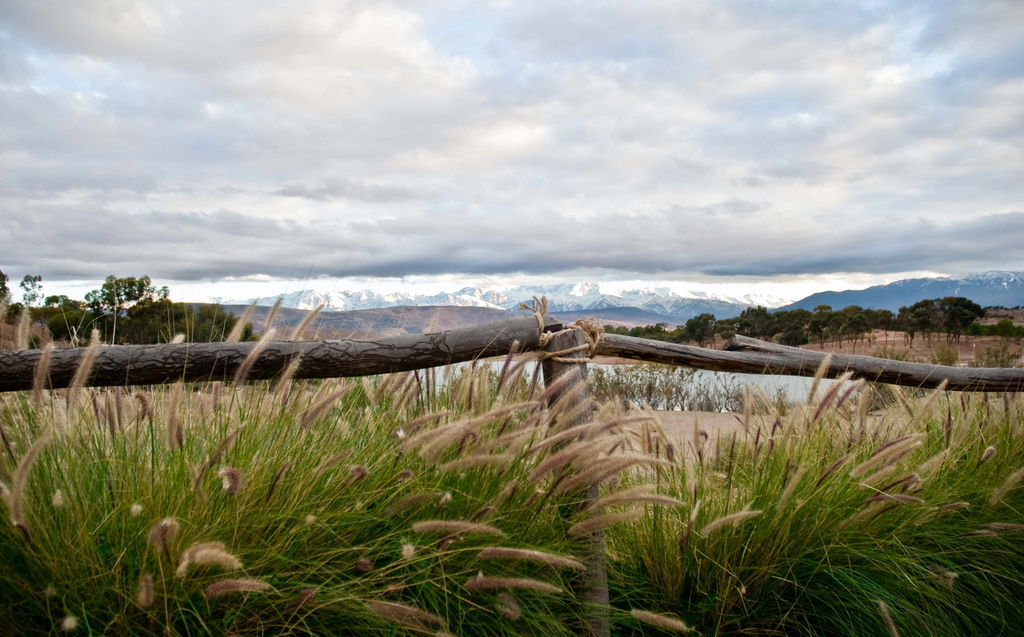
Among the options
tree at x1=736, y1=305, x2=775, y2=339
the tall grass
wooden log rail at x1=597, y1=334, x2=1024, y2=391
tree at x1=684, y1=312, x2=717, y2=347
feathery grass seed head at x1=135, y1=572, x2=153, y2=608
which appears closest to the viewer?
feathery grass seed head at x1=135, y1=572, x2=153, y2=608

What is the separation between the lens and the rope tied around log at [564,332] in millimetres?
3127

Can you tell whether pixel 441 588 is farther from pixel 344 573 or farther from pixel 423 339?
pixel 423 339

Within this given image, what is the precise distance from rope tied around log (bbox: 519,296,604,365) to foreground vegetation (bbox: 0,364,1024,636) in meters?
0.31

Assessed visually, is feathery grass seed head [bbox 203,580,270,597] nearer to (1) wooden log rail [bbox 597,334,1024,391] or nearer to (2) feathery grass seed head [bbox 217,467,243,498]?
(2) feathery grass seed head [bbox 217,467,243,498]

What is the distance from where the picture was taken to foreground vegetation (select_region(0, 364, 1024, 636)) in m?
1.90

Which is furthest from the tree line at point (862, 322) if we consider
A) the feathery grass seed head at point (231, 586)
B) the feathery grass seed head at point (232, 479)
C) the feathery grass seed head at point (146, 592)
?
the feathery grass seed head at point (146, 592)

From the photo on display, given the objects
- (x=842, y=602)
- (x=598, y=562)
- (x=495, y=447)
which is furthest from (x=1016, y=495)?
(x=495, y=447)

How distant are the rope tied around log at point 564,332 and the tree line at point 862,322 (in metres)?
30.3

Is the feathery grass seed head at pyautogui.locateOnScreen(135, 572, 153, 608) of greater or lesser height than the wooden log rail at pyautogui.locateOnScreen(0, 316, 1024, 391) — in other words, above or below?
below

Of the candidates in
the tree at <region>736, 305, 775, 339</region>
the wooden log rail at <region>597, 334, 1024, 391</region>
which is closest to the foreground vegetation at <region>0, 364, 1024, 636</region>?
the wooden log rail at <region>597, 334, 1024, 391</region>

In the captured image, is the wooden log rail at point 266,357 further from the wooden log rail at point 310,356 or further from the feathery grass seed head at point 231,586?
the feathery grass seed head at point 231,586

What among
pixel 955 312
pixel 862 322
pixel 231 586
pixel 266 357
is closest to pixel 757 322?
pixel 862 322

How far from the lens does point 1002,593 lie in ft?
10.5

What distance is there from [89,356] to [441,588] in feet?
4.42
